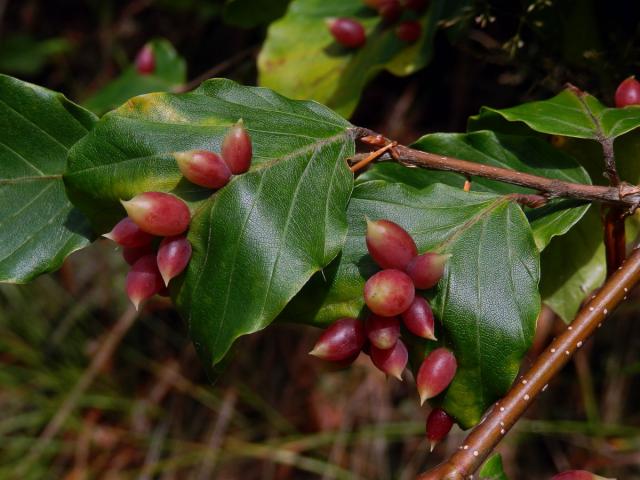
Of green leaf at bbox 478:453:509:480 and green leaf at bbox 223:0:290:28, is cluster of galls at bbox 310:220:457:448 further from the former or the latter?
green leaf at bbox 223:0:290:28

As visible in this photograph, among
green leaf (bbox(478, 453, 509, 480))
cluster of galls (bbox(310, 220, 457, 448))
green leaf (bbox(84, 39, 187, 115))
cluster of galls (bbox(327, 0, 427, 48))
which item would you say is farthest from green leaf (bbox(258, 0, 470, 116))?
green leaf (bbox(478, 453, 509, 480))

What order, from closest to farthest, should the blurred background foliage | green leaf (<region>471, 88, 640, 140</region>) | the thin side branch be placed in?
1. the thin side branch
2. green leaf (<region>471, 88, 640, 140</region>)
3. the blurred background foliage

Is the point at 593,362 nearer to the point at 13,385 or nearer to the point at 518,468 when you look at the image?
the point at 518,468

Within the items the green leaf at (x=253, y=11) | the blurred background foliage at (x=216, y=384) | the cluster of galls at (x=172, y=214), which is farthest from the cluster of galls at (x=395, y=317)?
the blurred background foliage at (x=216, y=384)

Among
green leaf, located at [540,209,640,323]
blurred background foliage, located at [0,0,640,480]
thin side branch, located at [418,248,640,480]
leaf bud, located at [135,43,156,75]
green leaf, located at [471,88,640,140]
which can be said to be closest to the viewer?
thin side branch, located at [418,248,640,480]

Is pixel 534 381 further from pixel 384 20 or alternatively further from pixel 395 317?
pixel 384 20

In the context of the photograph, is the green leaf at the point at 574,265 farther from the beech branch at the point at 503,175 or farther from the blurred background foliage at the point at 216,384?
the blurred background foliage at the point at 216,384
